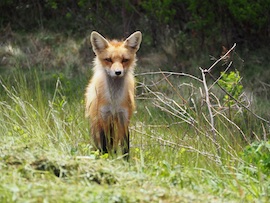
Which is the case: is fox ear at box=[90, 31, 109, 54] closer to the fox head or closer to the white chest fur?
the fox head

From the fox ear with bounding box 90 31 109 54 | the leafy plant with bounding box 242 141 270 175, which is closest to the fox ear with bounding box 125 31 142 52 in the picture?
the fox ear with bounding box 90 31 109 54

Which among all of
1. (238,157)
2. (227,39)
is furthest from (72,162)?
(227,39)

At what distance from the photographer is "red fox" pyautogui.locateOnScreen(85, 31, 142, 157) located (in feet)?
25.6

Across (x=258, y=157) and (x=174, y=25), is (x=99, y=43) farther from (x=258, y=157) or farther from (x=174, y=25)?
(x=174, y=25)

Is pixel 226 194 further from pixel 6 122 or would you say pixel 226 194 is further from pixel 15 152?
pixel 6 122

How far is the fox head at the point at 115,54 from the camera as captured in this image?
7.98 m

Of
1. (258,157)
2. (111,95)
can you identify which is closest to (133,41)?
(111,95)

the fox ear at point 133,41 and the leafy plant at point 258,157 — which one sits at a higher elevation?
the fox ear at point 133,41

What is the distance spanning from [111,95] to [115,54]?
506mm

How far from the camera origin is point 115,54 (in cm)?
805

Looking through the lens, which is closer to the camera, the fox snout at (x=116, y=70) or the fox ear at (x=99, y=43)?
the fox snout at (x=116, y=70)

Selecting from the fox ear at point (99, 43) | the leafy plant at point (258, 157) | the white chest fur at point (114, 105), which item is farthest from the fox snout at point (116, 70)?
the leafy plant at point (258, 157)

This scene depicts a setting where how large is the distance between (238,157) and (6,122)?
2.53 m

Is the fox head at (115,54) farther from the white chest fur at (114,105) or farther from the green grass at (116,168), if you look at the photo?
the green grass at (116,168)
